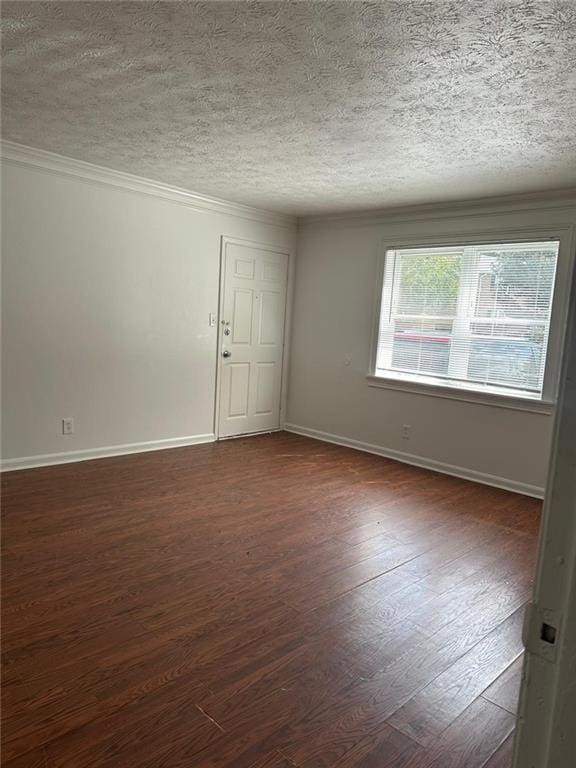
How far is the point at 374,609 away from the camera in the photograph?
250cm

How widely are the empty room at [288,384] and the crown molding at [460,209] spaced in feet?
0.11

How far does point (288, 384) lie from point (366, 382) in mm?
1195

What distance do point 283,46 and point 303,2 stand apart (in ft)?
1.07

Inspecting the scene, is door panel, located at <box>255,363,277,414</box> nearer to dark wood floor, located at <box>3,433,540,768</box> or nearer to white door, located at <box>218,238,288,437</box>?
white door, located at <box>218,238,288,437</box>

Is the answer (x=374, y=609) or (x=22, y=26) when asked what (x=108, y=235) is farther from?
(x=374, y=609)

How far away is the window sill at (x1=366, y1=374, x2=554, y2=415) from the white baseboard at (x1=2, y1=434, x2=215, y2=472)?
1.98 m

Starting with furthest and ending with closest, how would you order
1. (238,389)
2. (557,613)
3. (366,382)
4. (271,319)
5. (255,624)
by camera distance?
1. (271,319)
2. (238,389)
3. (366,382)
4. (255,624)
5. (557,613)

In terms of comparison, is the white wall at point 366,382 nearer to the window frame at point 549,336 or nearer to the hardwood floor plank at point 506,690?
the window frame at point 549,336

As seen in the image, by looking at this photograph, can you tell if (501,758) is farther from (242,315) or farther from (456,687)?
(242,315)

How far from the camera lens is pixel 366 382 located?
218 inches

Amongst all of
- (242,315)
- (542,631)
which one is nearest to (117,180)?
(242,315)

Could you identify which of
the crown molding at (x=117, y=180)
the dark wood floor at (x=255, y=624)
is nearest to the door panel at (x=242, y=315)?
the crown molding at (x=117, y=180)

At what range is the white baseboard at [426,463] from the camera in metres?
4.46

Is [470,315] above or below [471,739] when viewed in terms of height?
above
